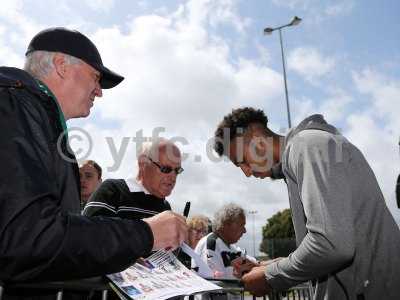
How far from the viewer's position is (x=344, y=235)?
193cm

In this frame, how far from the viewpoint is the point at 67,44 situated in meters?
1.83

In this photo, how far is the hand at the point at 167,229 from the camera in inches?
51.7

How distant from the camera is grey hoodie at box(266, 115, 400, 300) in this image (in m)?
1.96

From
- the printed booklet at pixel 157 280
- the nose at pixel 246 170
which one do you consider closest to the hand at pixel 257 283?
the printed booklet at pixel 157 280

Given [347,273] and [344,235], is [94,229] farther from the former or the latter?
[347,273]

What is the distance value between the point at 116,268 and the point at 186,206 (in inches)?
53.3

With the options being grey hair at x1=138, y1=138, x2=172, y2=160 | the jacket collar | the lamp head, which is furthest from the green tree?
the jacket collar

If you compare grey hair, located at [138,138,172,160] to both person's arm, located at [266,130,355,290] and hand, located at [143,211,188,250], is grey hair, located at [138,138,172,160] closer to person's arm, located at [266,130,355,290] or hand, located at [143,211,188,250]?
person's arm, located at [266,130,355,290]

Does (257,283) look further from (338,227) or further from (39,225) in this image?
(39,225)

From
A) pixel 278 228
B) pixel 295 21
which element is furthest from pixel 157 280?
pixel 278 228

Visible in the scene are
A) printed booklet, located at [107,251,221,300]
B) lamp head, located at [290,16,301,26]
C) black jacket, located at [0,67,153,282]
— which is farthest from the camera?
lamp head, located at [290,16,301,26]

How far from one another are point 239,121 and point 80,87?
1558 mm

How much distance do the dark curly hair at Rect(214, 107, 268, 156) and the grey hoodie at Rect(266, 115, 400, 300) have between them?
92 centimetres

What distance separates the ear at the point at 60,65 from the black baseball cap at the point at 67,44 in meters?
0.03
